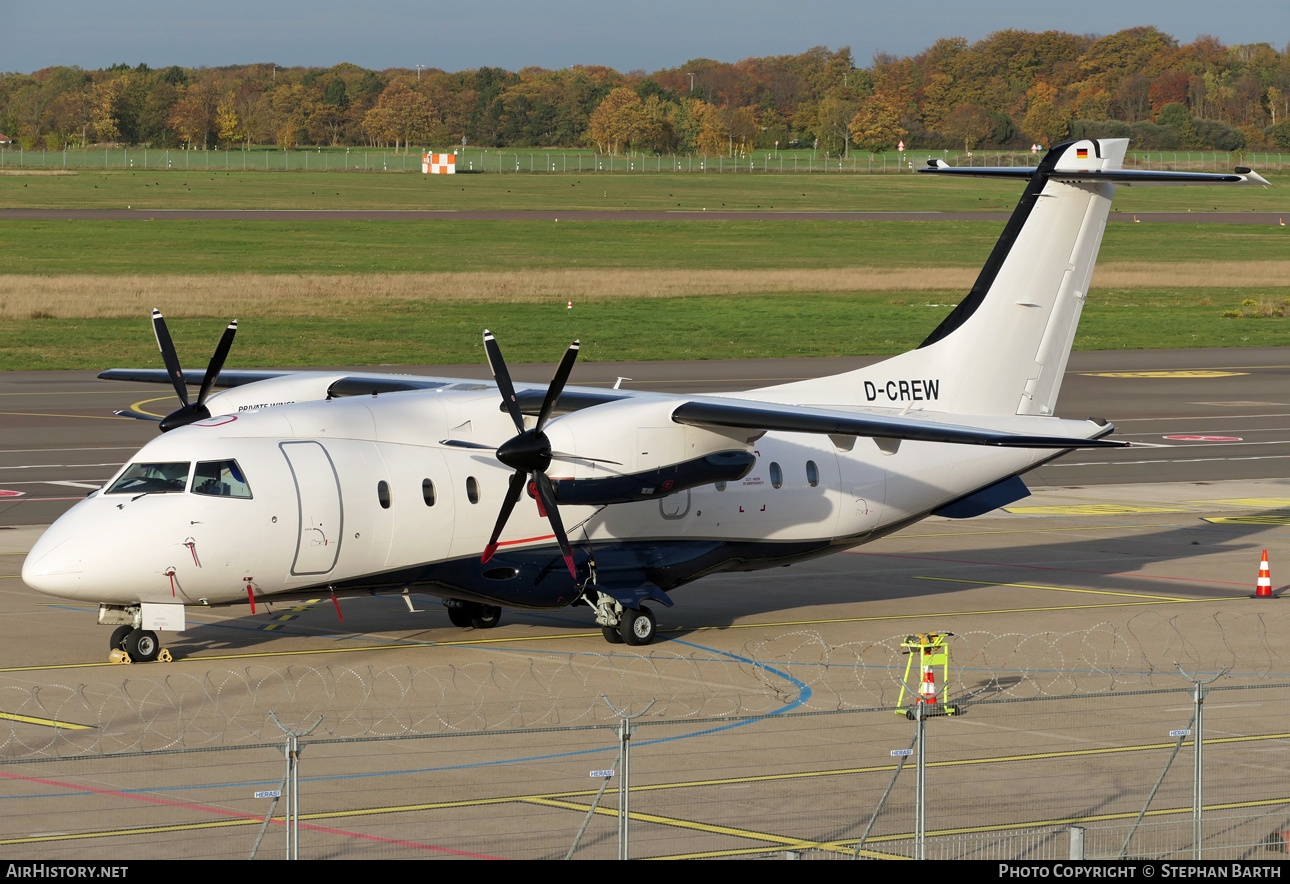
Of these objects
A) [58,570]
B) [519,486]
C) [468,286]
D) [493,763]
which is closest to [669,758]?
[493,763]

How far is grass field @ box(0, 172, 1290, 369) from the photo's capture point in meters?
64.9

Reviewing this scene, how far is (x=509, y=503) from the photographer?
2009 cm

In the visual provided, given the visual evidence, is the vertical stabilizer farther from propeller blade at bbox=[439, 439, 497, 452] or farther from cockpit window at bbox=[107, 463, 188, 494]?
cockpit window at bbox=[107, 463, 188, 494]

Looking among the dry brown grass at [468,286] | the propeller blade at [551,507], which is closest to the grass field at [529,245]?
the dry brown grass at [468,286]

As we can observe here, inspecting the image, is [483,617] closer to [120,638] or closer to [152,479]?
[120,638]

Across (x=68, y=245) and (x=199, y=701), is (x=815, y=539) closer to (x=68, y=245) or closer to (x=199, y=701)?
(x=199, y=701)

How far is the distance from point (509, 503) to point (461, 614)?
3.78 meters

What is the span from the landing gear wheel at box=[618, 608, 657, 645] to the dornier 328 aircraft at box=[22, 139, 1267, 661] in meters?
0.02

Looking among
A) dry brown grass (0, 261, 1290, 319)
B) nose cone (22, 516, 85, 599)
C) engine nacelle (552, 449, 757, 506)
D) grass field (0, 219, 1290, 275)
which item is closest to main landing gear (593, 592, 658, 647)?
engine nacelle (552, 449, 757, 506)

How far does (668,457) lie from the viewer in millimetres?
21016
